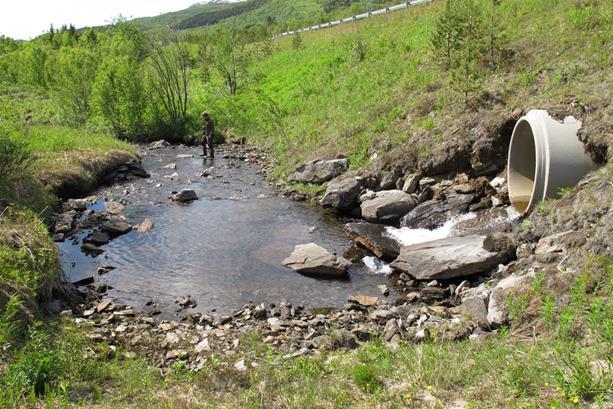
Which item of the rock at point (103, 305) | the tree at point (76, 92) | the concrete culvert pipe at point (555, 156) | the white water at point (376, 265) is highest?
the tree at point (76, 92)

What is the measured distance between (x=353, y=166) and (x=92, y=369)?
1454cm

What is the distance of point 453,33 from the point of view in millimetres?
22172

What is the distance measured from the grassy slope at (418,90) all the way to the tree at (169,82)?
327 cm

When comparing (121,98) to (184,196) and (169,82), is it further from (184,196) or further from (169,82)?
(184,196)

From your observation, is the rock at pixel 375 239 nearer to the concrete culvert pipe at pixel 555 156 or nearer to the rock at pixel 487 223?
the rock at pixel 487 223

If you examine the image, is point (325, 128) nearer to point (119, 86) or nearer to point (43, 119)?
point (119, 86)

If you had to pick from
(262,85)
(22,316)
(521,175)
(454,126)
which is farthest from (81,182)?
(262,85)

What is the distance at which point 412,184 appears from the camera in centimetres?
1822

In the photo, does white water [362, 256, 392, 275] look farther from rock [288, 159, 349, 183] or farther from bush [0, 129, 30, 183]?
bush [0, 129, 30, 183]

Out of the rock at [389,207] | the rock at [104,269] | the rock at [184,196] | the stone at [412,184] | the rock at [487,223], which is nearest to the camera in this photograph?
the rock at [104,269]

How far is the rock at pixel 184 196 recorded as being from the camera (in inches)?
802

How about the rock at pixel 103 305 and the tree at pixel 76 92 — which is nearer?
the rock at pixel 103 305

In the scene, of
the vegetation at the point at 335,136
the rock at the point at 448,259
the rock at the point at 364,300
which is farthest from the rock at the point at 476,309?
the rock at the point at 364,300

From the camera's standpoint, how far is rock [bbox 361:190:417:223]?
56.6ft
